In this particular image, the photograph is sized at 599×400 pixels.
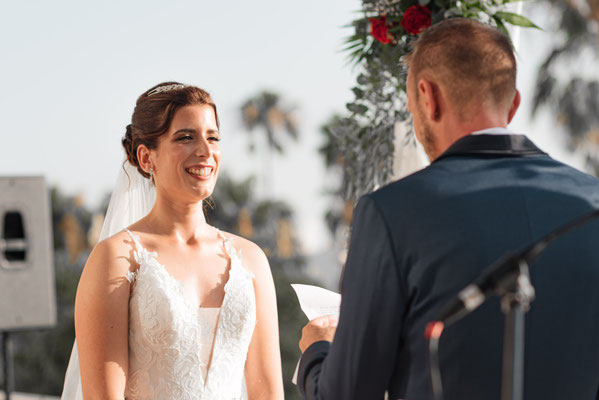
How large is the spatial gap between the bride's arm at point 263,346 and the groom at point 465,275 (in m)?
1.47

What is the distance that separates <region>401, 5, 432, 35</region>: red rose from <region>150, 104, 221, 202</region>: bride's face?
1258 millimetres

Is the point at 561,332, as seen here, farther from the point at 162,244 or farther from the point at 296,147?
the point at 296,147

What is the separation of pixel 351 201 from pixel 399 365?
2.56m

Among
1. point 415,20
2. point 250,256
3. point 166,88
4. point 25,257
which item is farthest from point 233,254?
point 25,257

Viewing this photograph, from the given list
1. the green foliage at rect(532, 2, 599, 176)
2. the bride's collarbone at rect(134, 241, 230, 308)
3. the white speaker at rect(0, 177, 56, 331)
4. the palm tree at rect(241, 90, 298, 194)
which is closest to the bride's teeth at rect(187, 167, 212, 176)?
the bride's collarbone at rect(134, 241, 230, 308)

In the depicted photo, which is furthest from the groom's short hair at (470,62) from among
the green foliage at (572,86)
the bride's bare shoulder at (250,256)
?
the green foliage at (572,86)

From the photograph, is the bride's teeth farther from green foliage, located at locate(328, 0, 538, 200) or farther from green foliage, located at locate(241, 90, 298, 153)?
green foliage, located at locate(241, 90, 298, 153)

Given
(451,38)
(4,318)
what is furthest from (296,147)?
(451,38)

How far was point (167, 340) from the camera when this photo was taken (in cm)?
297

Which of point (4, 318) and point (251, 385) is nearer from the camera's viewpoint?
point (251, 385)

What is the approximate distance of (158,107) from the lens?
312cm

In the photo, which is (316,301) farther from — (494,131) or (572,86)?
(572,86)

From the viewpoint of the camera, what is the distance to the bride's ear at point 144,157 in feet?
10.5

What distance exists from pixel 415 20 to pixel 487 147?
2.09 m
